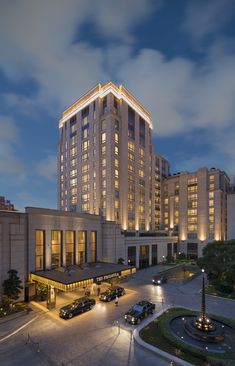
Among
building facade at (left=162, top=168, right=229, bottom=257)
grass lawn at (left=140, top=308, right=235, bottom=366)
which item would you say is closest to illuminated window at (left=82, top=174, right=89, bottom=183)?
building facade at (left=162, top=168, right=229, bottom=257)

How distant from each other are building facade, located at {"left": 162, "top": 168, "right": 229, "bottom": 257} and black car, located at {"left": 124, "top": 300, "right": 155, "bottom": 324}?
59.8 metres

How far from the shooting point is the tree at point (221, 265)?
121 ft

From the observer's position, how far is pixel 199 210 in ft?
278

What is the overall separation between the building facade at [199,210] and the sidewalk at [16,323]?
67567mm

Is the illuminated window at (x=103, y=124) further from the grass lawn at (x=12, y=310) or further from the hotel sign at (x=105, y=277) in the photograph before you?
the grass lawn at (x=12, y=310)

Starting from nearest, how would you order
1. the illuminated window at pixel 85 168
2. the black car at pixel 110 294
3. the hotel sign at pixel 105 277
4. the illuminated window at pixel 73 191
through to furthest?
the hotel sign at pixel 105 277
the black car at pixel 110 294
the illuminated window at pixel 85 168
the illuminated window at pixel 73 191

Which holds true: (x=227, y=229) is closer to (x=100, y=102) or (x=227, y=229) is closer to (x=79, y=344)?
(x=100, y=102)

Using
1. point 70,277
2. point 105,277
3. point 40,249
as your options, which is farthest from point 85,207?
point 70,277

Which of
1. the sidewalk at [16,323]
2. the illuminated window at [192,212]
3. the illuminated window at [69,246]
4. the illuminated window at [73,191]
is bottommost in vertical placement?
the sidewalk at [16,323]

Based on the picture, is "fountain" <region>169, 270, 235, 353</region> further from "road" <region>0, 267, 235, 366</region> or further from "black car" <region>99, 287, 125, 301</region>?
"black car" <region>99, 287, 125, 301</region>

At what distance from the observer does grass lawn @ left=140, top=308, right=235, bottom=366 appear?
18.2 m

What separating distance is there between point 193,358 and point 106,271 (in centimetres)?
Answer: 1970

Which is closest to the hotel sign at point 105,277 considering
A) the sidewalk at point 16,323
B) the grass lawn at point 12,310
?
the sidewalk at point 16,323

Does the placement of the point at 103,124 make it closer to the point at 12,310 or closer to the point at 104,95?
the point at 104,95
